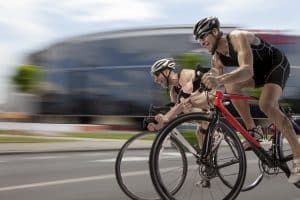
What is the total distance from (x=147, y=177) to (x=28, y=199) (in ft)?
4.45

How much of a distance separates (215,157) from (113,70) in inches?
1099

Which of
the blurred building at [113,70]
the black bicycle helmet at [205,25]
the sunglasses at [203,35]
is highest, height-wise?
the blurred building at [113,70]

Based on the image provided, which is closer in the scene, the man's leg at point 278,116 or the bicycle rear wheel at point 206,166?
the bicycle rear wheel at point 206,166

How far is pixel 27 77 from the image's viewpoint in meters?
36.6

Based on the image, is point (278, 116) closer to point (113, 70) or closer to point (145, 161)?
point (145, 161)

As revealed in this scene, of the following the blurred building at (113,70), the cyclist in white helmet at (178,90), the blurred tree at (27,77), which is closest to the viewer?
the cyclist in white helmet at (178,90)

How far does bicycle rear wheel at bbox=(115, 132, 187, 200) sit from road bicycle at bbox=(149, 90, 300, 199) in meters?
0.10

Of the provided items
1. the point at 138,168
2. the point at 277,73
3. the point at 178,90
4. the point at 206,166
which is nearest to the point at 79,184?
the point at 138,168

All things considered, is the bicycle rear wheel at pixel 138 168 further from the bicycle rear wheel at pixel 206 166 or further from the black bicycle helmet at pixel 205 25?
the black bicycle helmet at pixel 205 25

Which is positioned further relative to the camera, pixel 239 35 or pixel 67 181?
pixel 67 181

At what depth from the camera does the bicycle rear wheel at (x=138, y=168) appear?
5973 millimetres

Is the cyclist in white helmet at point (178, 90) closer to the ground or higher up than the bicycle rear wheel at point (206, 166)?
higher up

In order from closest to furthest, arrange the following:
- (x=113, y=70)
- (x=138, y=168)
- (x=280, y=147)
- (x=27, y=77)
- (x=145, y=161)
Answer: (x=280, y=147) → (x=138, y=168) → (x=145, y=161) → (x=113, y=70) → (x=27, y=77)

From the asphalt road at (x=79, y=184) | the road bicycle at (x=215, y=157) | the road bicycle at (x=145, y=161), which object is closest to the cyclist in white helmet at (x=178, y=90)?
the road bicycle at (x=145, y=161)
